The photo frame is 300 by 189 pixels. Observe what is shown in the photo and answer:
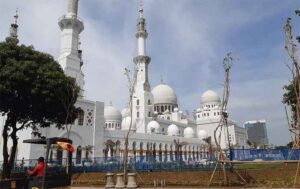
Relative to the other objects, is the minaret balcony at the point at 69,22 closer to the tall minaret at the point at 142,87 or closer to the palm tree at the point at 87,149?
the palm tree at the point at 87,149

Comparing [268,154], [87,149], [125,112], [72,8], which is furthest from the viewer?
[125,112]

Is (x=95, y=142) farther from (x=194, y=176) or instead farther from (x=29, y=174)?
(x=29, y=174)

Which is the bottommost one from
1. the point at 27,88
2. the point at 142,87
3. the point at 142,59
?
the point at 27,88

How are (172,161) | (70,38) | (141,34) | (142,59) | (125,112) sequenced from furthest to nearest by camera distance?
(125,112) → (142,59) → (141,34) → (70,38) → (172,161)

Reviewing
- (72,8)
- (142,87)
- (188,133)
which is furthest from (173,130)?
(72,8)

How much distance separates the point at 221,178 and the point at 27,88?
14616mm

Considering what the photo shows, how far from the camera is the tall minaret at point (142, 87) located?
251 feet

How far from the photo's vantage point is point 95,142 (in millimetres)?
51188

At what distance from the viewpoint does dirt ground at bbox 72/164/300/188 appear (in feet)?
58.6

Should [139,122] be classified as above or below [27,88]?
above

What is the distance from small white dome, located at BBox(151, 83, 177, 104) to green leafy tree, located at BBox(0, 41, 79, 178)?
2759 inches

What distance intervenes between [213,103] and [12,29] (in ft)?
212

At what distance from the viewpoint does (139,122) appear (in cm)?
7925

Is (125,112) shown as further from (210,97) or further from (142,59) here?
(210,97)
